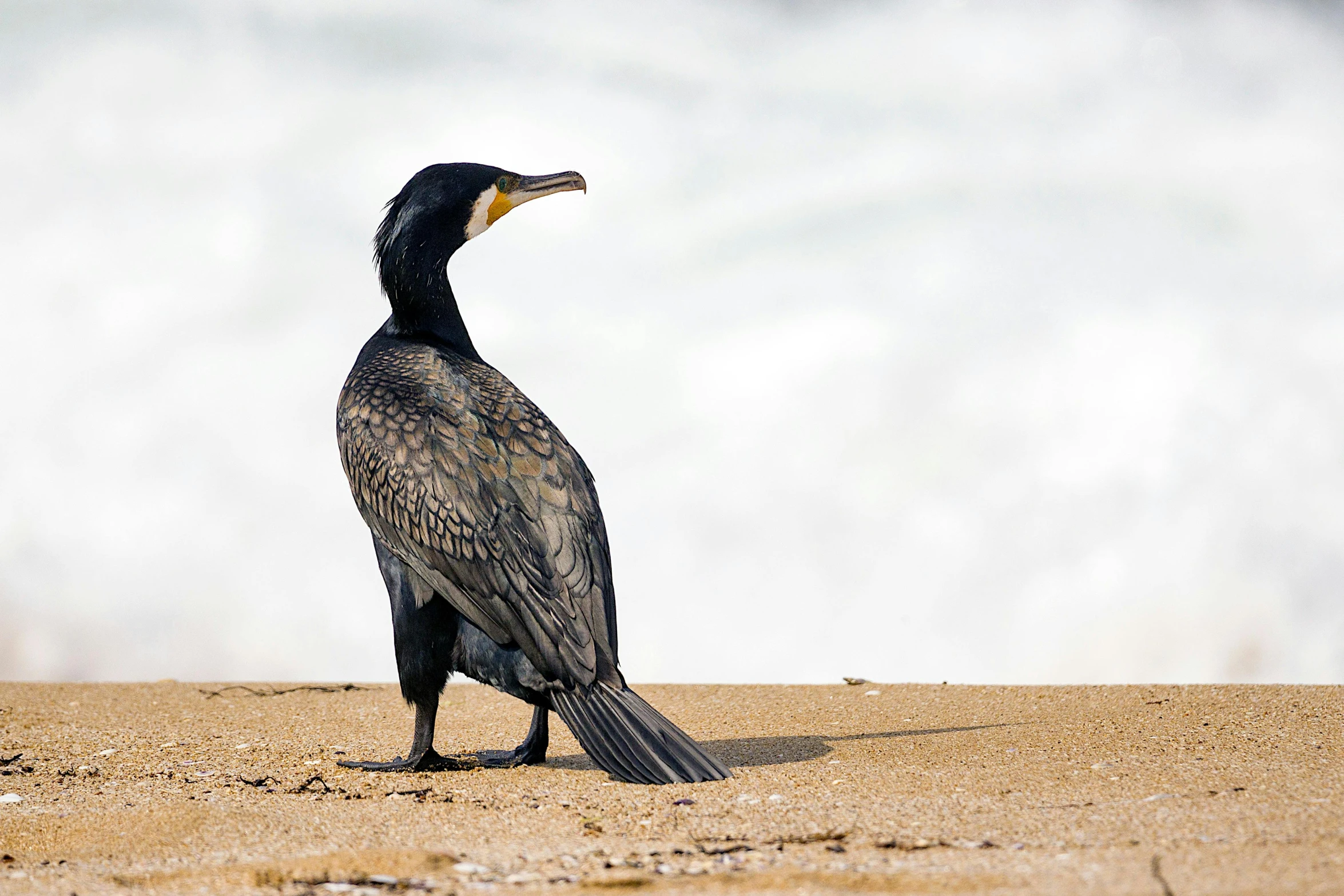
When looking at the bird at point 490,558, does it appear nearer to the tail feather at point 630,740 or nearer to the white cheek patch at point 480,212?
the tail feather at point 630,740

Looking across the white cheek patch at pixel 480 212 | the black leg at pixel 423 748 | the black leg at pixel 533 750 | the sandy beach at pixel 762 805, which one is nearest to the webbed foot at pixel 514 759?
the black leg at pixel 533 750

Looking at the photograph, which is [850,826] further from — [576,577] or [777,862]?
[576,577]

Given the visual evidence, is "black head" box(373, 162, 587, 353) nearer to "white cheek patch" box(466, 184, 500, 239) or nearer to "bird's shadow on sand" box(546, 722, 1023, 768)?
"white cheek patch" box(466, 184, 500, 239)

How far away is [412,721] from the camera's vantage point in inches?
334

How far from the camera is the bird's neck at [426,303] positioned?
6.89 meters

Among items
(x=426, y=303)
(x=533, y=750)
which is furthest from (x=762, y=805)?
(x=426, y=303)

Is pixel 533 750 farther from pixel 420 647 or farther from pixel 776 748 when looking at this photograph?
pixel 776 748

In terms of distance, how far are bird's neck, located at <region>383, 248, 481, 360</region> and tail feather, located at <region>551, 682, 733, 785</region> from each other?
235 centimetres

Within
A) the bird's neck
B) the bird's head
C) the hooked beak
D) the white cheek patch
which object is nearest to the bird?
the bird's neck

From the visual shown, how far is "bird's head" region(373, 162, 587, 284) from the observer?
693 cm

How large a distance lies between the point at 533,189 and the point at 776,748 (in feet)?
11.3

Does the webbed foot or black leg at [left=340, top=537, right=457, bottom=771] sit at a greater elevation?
black leg at [left=340, top=537, right=457, bottom=771]

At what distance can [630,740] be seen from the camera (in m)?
5.40

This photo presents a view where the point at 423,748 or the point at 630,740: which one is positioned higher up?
the point at 630,740
